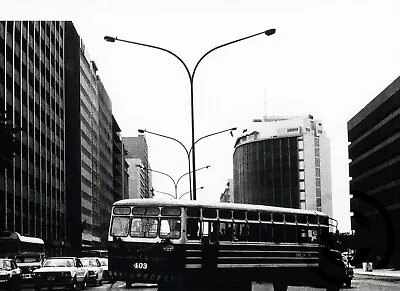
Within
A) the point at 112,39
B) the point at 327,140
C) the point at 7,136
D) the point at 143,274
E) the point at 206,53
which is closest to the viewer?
the point at 143,274

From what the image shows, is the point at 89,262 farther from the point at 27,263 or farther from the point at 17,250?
the point at 17,250

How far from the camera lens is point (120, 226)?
2267 cm

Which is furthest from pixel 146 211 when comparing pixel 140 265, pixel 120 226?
pixel 140 265

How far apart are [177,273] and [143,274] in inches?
39.1

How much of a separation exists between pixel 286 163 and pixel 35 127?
229 feet

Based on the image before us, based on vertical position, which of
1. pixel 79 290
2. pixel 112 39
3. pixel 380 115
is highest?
pixel 380 115

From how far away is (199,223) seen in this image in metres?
22.9

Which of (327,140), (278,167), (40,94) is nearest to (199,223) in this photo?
(40,94)

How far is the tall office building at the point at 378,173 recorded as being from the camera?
80625 millimetres

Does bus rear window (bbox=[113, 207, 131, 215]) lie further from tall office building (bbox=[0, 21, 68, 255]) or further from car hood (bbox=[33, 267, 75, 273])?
tall office building (bbox=[0, 21, 68, 255])

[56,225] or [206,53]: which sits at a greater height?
[206,53]

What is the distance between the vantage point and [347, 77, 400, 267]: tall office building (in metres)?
80.6

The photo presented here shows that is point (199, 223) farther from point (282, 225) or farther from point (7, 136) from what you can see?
point (7, 136)

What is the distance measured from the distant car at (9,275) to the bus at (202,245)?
1129 centimetres
